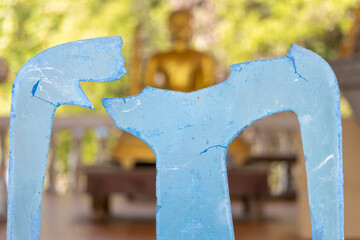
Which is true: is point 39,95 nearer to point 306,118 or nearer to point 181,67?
point 306,118

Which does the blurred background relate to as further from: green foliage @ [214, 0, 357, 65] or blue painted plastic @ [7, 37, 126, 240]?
blue painted plastic @ [7, 37, 126, 240]

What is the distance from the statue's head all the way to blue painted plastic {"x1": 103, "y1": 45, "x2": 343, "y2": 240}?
99.0 inches

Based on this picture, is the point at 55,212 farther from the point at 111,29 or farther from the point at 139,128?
the point at 111,29

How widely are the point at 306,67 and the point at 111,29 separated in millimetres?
6942

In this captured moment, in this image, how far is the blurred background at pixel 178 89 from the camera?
2.79 meters

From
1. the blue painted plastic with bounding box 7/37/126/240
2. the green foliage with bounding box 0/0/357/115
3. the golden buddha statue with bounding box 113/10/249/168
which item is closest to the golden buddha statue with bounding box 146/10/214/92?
the golden buddha statue with bounding box 113/10/249/168

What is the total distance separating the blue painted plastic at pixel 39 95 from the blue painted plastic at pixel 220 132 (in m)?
0.06

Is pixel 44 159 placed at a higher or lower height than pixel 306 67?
lower

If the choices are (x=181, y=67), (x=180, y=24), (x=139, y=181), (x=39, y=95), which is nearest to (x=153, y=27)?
(x=181, y=67)

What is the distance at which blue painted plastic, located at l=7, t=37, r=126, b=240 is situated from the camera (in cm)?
108

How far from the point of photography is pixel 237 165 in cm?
350

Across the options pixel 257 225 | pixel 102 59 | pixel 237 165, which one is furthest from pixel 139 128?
pixel 237 165

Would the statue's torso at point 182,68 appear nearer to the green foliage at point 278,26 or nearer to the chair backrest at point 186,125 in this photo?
the chair backrest at point 186,125

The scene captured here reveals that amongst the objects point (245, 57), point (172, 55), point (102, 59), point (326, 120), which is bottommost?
point (326, 120)
